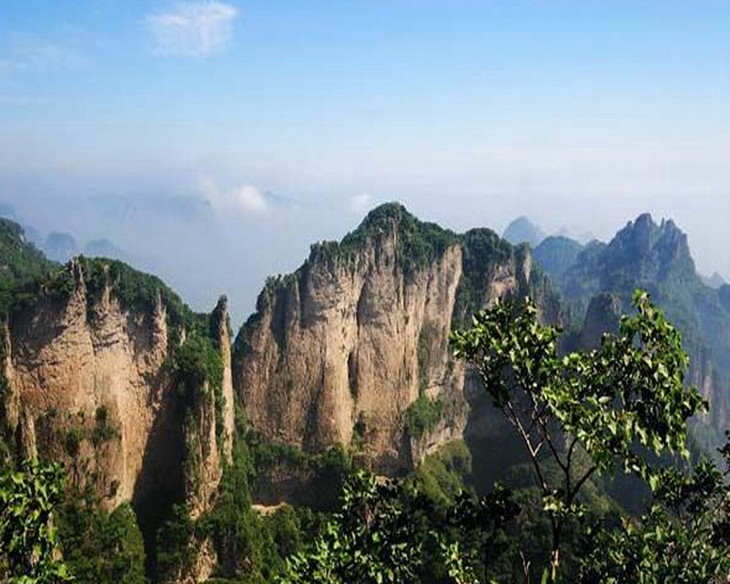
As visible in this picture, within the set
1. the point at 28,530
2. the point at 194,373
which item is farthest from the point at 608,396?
the point at 194,373

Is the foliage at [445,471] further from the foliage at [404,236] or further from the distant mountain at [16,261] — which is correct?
the distant mountain at [16,261]

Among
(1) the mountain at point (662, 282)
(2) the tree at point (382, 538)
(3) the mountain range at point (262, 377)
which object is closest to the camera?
(2) the tree at point (382, 538)

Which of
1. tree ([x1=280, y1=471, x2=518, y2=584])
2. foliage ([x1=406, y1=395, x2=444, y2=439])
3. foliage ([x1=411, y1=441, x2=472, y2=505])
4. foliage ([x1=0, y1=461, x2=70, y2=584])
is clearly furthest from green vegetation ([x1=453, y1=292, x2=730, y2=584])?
foliage ([x1=406, y1=395, x2=444, y2=439])

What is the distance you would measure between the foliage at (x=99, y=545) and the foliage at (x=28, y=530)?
24.7m

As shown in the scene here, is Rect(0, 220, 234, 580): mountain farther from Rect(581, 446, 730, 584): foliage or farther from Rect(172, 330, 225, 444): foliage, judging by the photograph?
Rect(581, 446, 730, 584): foliage

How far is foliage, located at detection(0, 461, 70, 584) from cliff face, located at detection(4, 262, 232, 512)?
22.2 meters

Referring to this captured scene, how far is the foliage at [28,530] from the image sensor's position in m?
10.8

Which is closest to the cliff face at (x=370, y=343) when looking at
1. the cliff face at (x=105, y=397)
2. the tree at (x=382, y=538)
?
the cliff face at (x=105, y=397)

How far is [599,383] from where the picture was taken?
10.1 meters

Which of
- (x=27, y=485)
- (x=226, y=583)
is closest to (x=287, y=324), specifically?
(x=226, y=583)

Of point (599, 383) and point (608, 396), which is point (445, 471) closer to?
point (599, 383)

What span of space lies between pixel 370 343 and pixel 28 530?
45.0 m

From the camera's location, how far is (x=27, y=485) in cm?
1128

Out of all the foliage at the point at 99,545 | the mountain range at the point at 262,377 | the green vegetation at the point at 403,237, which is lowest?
the foliage at the point at 99,545
